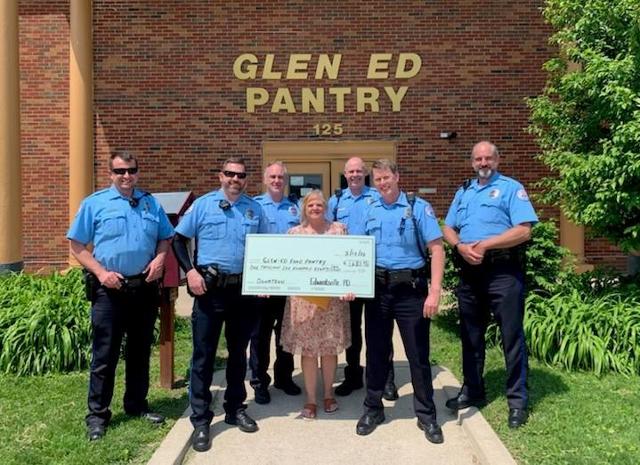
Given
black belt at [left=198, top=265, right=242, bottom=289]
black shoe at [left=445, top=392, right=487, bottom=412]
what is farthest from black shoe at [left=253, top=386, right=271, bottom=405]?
black shoe at [left=445, top=392, right=487, bottom=412]

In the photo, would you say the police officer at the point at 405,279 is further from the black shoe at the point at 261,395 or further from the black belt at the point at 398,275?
the black shoe at the point at 261,395

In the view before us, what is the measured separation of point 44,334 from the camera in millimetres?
5477

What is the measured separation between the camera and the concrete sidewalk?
3.77 metres

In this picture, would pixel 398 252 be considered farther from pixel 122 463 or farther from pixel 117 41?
pixel 117 41

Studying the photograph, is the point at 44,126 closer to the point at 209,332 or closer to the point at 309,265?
the point at 209,332

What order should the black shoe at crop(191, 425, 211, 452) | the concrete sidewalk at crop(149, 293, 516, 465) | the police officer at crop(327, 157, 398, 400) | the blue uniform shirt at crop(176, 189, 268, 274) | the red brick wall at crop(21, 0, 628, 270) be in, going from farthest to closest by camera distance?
1. the red brick wall at crop(21, 0, 628, 270)
2. the police officer at crop(327, 157, 398, 400)
3. the blue uniform shirt at crop(176, 189, 268, 274)
4. the black shoe at crop(191, 425, 211, 452)
5. the concrete sidewalk at crop(149, 293, 516, 465)

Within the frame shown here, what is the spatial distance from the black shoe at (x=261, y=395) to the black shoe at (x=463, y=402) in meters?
1.43

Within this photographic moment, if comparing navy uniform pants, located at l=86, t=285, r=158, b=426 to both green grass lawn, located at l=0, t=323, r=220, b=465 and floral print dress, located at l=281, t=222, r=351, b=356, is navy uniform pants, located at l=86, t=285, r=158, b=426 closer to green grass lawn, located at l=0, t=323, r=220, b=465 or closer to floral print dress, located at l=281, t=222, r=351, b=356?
green grass lawn, located at l=0, t=323, r=220, b=465

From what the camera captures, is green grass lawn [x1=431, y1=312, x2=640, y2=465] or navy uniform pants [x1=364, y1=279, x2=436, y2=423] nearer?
green grass lawn [x1=431, y1=312, x2=640, y2=465]

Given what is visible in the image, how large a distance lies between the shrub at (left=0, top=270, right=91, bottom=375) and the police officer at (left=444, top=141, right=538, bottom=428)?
3.62 m

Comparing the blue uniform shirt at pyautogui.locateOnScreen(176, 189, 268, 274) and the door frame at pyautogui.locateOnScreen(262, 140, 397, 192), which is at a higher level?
the door frame at pyautogui.locateOnScreen(262, 140, 397, 192)

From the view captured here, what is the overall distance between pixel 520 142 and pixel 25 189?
30.9 feet

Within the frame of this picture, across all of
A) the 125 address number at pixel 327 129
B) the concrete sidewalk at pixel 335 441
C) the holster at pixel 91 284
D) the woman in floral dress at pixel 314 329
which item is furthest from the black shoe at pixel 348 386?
the 125 address number at pixel 327 129

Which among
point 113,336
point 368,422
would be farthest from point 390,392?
point 113,336
